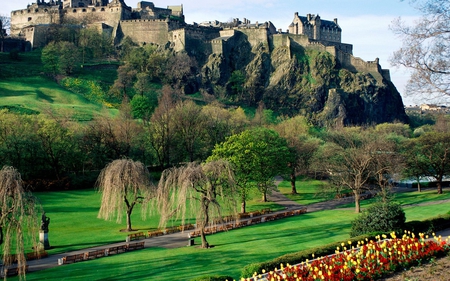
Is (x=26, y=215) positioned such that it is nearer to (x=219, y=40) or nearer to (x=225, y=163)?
(x=225, y=163)

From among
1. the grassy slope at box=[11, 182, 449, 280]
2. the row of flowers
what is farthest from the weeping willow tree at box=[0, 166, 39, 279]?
the row of flowers

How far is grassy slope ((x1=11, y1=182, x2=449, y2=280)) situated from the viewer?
2577 centimetres

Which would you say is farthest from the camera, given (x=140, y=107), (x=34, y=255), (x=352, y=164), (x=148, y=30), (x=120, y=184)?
(x=148, y=30)

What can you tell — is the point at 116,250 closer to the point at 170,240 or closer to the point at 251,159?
the point at 170,240

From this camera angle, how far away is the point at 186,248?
31.4m

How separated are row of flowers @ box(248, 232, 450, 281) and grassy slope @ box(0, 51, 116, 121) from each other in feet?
197

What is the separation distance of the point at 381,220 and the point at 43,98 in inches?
2815

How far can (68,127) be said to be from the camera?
6388cm

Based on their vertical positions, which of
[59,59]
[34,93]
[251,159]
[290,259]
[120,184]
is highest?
[59,59]

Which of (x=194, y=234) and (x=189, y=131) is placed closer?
(x=194, y=234)

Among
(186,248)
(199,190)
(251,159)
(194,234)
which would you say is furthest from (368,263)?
(251,159)

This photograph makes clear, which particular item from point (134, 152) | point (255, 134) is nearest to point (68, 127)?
point (134, 152)

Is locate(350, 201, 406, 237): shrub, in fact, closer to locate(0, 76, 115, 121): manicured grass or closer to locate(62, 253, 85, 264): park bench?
locate(62, 253, 85, 264): park bench

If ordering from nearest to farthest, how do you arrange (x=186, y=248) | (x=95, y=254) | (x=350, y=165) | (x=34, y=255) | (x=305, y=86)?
(x=34, y=255), (x=95, y=254), (x=186, y=248), (x=350, y=165), (x=305, y=86)
